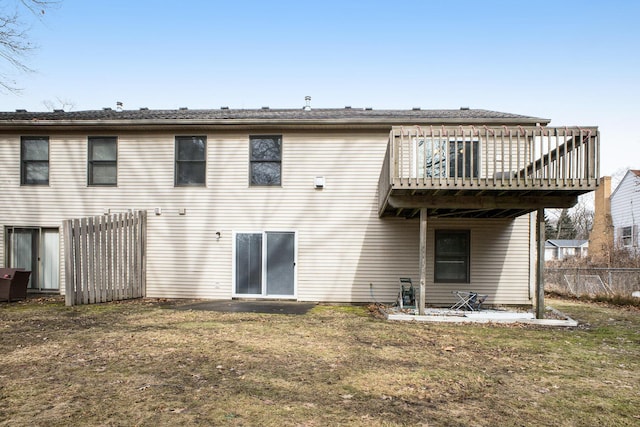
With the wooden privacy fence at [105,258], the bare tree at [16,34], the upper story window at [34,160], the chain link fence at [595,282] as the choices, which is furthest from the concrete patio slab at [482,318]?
the bare tree at [16,34]

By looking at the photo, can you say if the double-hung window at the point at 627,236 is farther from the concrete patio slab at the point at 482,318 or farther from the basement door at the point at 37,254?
the basement door at the point at 37,254

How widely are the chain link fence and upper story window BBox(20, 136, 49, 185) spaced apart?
1756 centimetres

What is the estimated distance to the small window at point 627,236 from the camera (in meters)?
24.8

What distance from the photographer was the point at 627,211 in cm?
2534

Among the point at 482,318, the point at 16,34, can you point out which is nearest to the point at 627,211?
the point at 482,318

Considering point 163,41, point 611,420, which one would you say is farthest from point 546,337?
point 163,41

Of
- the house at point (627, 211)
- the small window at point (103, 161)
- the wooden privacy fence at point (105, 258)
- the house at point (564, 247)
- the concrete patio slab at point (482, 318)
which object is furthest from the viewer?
the house at point (564, 247)

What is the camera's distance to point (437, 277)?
1138 cm

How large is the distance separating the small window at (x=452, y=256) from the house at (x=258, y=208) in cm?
3

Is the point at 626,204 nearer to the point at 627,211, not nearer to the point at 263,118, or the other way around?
the point at 627,211

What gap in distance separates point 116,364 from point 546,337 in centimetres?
693

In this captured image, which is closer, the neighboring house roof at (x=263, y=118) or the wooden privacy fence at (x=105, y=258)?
the wooden privacy fence at (x=105, y=258)

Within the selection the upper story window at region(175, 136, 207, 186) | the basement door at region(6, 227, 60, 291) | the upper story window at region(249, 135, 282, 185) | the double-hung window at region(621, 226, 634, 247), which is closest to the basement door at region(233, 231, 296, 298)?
the upper story window at region(249, 135, 282, 185)

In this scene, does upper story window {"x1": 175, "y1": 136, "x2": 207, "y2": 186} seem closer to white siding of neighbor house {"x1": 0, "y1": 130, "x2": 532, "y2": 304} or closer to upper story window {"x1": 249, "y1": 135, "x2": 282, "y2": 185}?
white siding of neighbor house {"x1": 0, "y1": 130, "x2": 532, "y2": 304}
